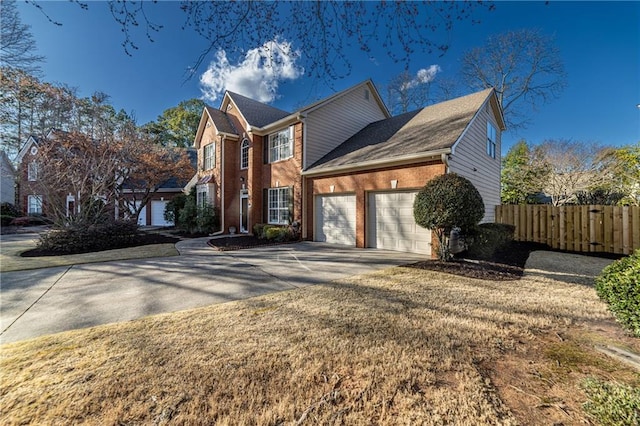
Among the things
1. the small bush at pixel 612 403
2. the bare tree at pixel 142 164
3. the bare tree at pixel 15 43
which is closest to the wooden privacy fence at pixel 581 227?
the small bush at pixel 612 403

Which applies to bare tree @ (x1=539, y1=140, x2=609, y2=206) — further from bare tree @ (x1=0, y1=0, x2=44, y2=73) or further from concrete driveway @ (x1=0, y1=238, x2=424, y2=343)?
bare tree @ (x1=0, y1=0, x2=44, y2=73)

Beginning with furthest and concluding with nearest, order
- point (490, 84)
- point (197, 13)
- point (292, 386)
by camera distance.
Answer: point (490, 84)
point (197, 13)
point (292, 386)

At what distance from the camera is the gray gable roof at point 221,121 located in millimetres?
Answer: 16031

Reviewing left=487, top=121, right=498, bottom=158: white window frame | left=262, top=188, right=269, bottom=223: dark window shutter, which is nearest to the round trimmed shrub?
left=487, top=121, right=498, bottom=158: white window frame

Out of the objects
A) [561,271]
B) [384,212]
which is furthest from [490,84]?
[561,271]

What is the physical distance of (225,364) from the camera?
2.56 m

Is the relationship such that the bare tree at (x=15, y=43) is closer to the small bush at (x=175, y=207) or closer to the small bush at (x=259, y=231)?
the small bush at (x=175, y=207)

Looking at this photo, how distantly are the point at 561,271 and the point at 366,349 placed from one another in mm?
6933

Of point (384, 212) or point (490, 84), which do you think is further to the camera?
point (490, 84)

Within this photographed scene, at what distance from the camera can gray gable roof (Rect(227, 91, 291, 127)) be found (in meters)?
15.6

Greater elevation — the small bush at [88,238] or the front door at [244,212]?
the front door at [244,212]

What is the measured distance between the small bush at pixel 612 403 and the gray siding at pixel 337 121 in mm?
11407

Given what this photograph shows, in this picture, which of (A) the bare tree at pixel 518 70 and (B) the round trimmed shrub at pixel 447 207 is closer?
(B) the round trimmed shrub at pixel 447 207

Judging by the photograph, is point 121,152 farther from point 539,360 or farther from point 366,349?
point 539,360
